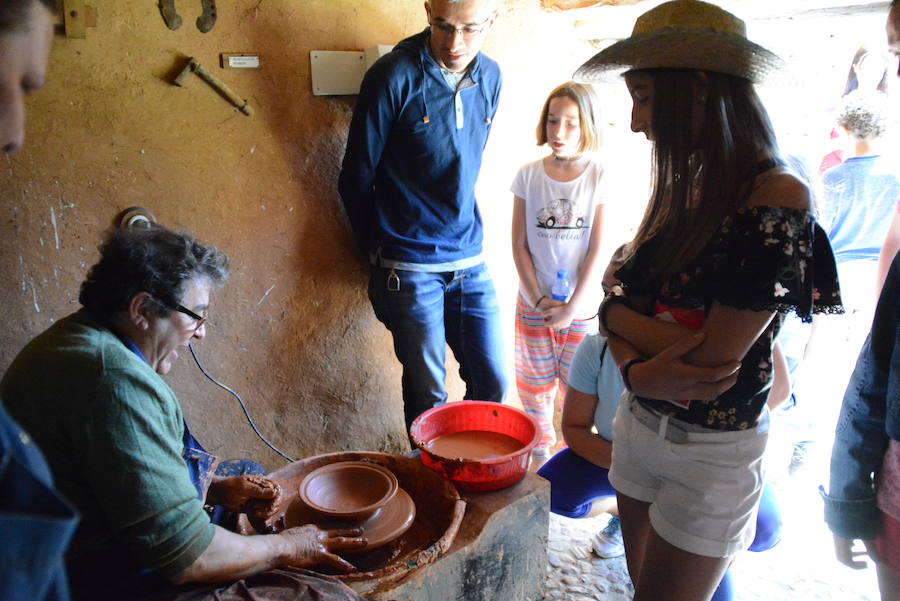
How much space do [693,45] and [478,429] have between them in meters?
1.48

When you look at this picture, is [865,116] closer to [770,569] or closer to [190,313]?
[770,569]

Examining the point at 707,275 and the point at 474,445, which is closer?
the point at 707,275

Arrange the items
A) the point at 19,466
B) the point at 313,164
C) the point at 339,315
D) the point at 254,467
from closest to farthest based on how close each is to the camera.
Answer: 1. the point at 19,466
2. the point at 254,467
3. the point at 313,164
4. the point at 339,315

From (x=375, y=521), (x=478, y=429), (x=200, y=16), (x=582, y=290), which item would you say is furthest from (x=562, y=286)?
(x=200, y=16)

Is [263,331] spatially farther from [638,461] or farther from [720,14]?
[720,14]

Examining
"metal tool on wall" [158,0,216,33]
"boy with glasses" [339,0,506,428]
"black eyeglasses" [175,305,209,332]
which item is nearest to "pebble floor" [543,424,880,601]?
"boy with glasses" [339,0,506,428]

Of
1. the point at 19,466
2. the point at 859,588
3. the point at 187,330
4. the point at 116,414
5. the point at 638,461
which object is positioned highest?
the point at 19,466

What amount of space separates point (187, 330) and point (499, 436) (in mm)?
1154

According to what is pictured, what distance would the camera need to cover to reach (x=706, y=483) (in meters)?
1.32

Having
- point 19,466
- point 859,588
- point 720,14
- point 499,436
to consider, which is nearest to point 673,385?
point 720,14

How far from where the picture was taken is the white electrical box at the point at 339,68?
255 centimetres

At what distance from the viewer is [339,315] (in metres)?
2.86

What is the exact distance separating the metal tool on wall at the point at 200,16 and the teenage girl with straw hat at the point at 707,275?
1642mm

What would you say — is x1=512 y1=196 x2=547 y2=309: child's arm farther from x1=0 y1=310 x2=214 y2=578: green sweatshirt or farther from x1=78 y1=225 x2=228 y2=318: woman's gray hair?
x1=0 y1=310 x2=214 y2=578: green sweatshirt
